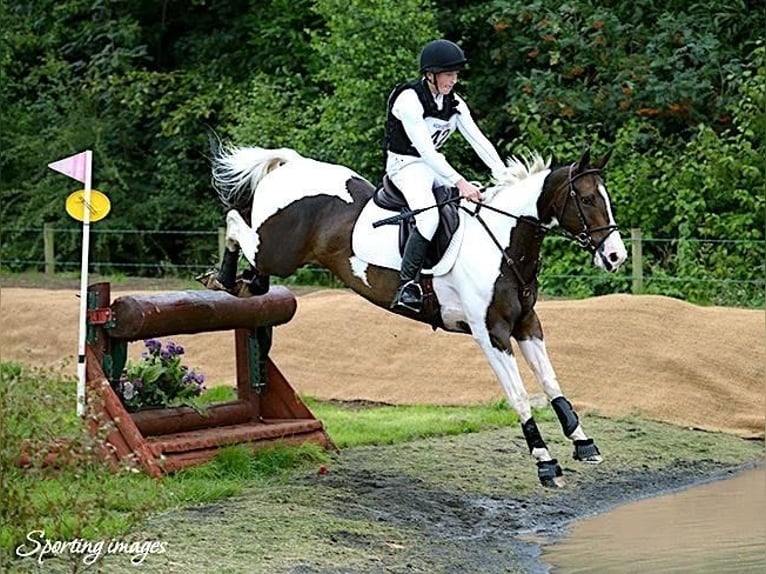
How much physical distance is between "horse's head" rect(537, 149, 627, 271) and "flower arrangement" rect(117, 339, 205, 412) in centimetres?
226

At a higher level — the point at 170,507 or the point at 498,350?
the point at 498,350

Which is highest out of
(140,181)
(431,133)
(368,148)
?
(431,133)

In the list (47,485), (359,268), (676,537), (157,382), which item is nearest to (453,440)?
(359,268)

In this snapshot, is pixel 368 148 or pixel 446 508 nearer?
pixel 446 508

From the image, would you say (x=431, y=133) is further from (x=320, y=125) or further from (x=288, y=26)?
(x=288, y=26)

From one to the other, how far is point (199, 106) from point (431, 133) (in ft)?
43.4

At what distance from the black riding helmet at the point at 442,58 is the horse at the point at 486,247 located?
67 centimetres

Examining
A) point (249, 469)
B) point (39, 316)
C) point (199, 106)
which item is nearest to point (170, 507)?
point (249, 469)

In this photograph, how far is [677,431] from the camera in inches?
406

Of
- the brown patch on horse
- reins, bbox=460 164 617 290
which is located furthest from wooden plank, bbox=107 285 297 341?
the brown patch on horse

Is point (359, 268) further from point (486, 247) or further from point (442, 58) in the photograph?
point (442, 58)

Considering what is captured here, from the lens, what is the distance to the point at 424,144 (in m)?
8.02

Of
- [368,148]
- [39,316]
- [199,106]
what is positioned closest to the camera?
[39,316]

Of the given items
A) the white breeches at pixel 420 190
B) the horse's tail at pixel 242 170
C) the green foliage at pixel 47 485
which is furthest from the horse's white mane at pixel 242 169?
the green foliage at pixel 47 485
